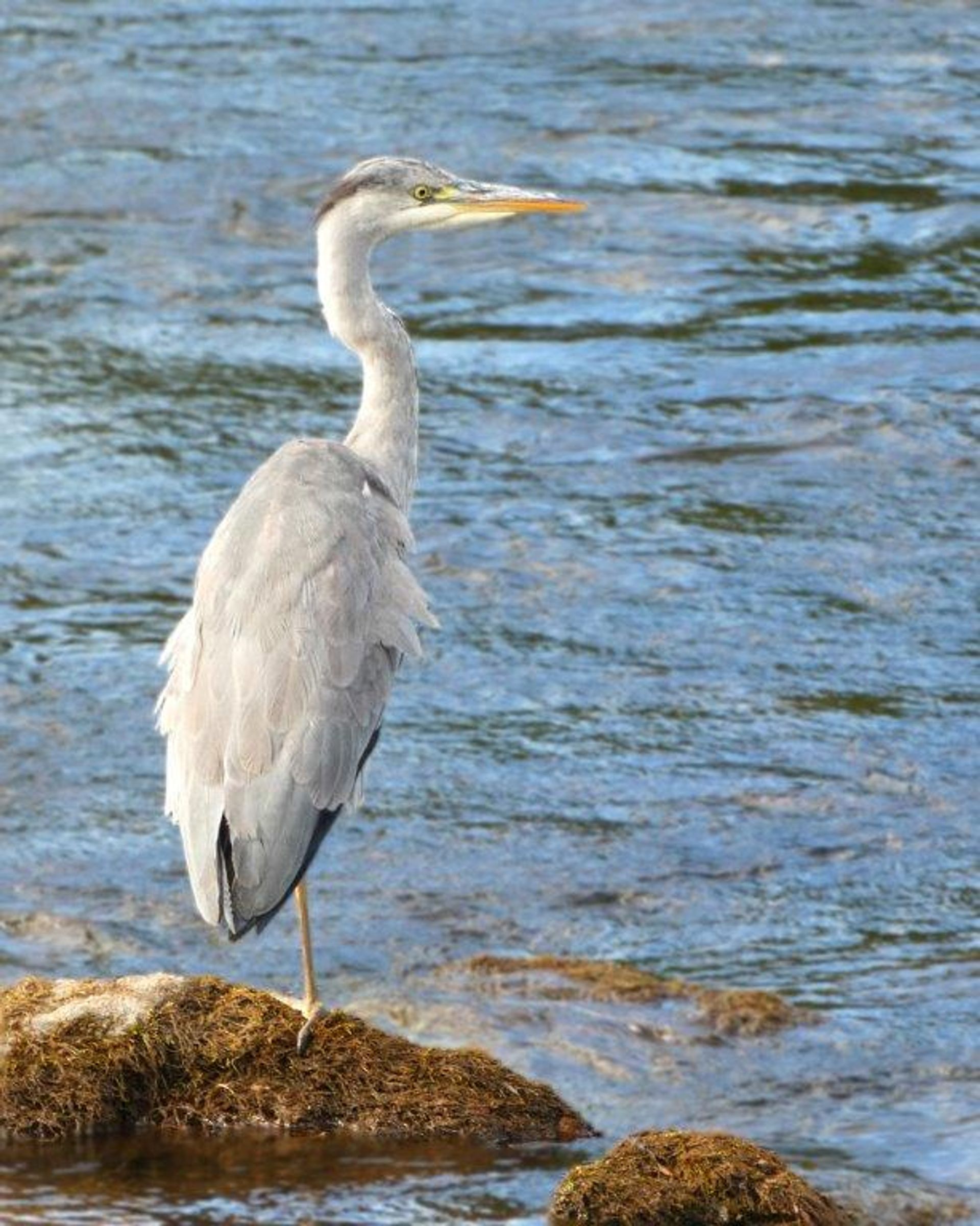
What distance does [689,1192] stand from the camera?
6.07 m

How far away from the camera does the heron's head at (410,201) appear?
26.8 ft

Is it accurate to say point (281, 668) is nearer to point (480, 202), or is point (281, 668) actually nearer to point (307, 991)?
point (307, 991)

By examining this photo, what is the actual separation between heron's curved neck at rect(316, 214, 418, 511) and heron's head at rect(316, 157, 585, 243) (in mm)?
49

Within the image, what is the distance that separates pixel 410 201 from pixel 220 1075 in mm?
2982

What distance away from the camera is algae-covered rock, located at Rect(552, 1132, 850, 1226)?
19.9ft

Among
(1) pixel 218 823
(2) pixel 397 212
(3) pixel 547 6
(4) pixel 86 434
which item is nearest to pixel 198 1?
(3) pixel 547 6

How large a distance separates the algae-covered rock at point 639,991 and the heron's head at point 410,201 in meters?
2.30

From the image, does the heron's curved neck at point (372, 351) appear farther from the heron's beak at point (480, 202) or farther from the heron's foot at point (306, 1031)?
the heron's foot at point (306, 1031)

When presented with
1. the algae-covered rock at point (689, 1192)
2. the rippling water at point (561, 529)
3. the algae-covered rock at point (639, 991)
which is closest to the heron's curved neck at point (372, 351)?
the algae-covered rock at point (639, 991)

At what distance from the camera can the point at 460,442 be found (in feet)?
43.2

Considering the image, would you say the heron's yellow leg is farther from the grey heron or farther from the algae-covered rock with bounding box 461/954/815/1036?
the algae-covered rock with bounding box 461/954/815/1036

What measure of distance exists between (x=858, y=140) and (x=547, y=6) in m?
3.10

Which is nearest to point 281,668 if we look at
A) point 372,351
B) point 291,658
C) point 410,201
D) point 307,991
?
point 291,658

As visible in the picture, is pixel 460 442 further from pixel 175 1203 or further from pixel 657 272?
pixel 175 1203
